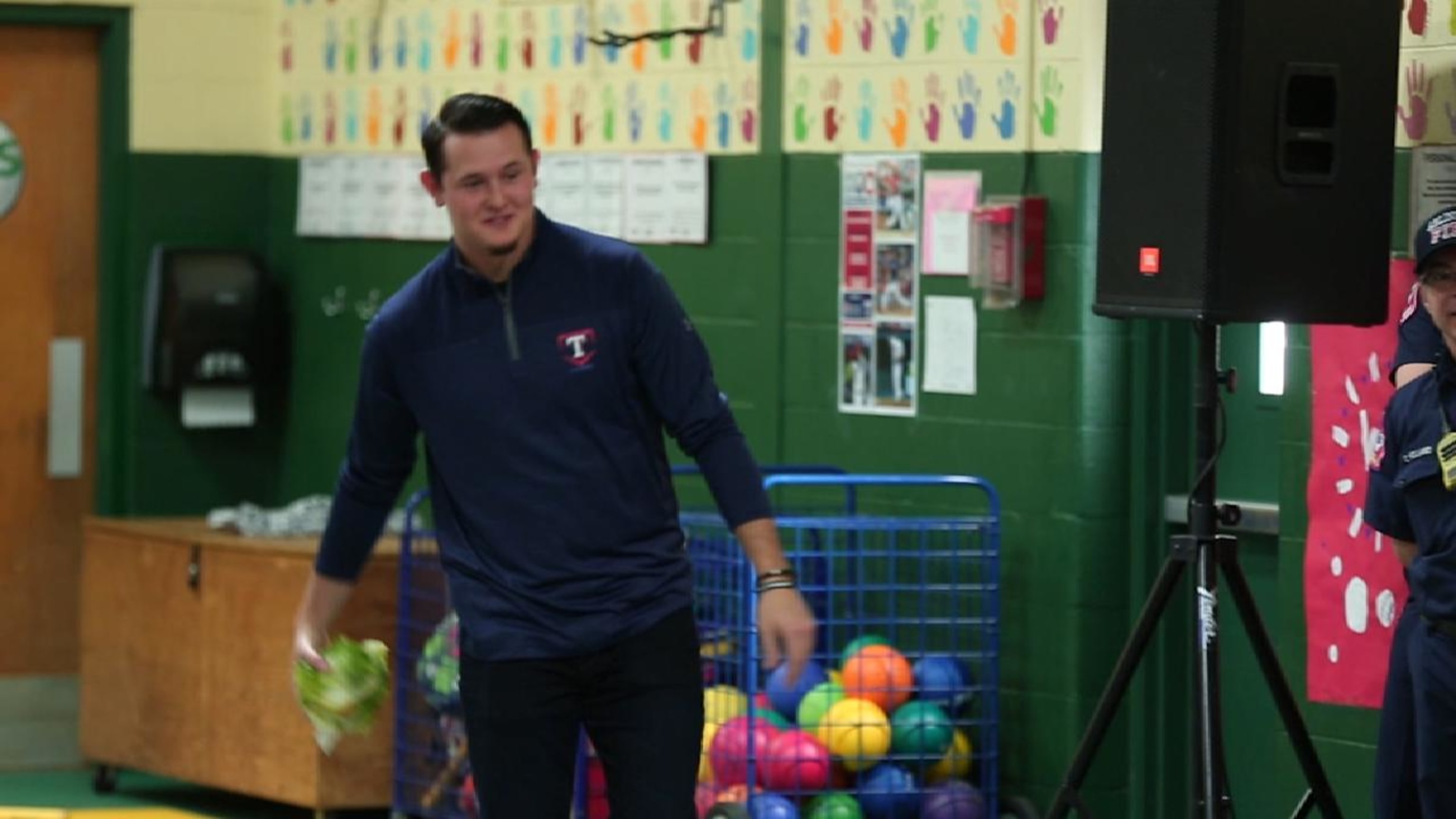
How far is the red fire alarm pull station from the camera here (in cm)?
668

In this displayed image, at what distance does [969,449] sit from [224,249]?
9.87ft

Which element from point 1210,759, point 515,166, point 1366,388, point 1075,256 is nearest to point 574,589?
point 515,166

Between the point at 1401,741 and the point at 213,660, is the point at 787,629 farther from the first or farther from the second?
the point at 213,660

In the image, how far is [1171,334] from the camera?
6.64 m

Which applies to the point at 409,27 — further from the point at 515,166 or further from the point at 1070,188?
the point at 515,166

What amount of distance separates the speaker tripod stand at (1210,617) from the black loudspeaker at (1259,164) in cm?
16

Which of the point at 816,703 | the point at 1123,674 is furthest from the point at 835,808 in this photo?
the point at 1123,674

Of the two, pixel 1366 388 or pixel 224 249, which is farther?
pixel 224 249

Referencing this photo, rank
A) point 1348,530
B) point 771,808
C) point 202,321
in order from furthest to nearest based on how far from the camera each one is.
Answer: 1. point 202,321
2. point 771,808
3. point 1348,530

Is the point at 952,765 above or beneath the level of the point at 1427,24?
beneath

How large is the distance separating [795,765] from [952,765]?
0.41m

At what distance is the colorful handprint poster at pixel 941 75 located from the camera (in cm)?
664

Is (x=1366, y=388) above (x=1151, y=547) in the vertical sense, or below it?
above

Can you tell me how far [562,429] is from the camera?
442 cm
